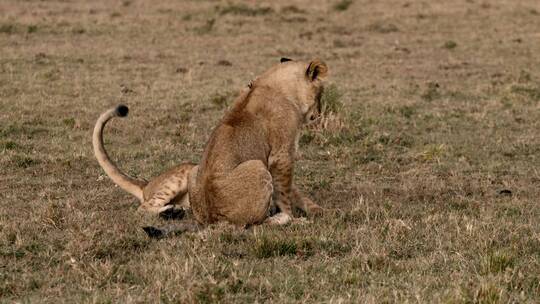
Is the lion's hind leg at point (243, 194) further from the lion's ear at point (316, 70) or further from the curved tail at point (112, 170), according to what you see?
the curved tail at point (112, 170)

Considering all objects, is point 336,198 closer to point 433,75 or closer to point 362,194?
point 362,194

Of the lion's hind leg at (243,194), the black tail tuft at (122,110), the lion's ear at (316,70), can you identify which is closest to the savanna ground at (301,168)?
the lion's hind leg at (243,194)

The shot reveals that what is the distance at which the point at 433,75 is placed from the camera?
15.0m

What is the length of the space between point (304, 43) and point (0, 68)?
7.31 metres

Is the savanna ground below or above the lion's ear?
below

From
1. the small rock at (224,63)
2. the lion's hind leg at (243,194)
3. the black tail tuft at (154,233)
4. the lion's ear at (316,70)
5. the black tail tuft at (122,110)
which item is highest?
the lion's ear at (316,70)

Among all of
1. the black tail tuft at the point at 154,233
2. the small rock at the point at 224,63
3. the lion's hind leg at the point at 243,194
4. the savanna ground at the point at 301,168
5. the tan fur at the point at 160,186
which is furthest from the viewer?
the small rock at the point at 224,63

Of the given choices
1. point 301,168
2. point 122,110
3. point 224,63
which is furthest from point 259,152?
point 224,63

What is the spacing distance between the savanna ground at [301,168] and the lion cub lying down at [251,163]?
0.19 m

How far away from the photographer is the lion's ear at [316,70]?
6.16 m

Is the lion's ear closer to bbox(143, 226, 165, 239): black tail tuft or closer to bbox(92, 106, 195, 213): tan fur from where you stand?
bbox(92, 106, 195, 213): tan fur

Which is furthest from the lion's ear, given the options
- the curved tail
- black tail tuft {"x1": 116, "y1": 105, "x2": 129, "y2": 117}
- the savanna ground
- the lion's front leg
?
the curved tail

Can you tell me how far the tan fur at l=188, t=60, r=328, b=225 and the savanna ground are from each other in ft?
0.69

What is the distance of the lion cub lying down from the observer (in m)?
5.46
